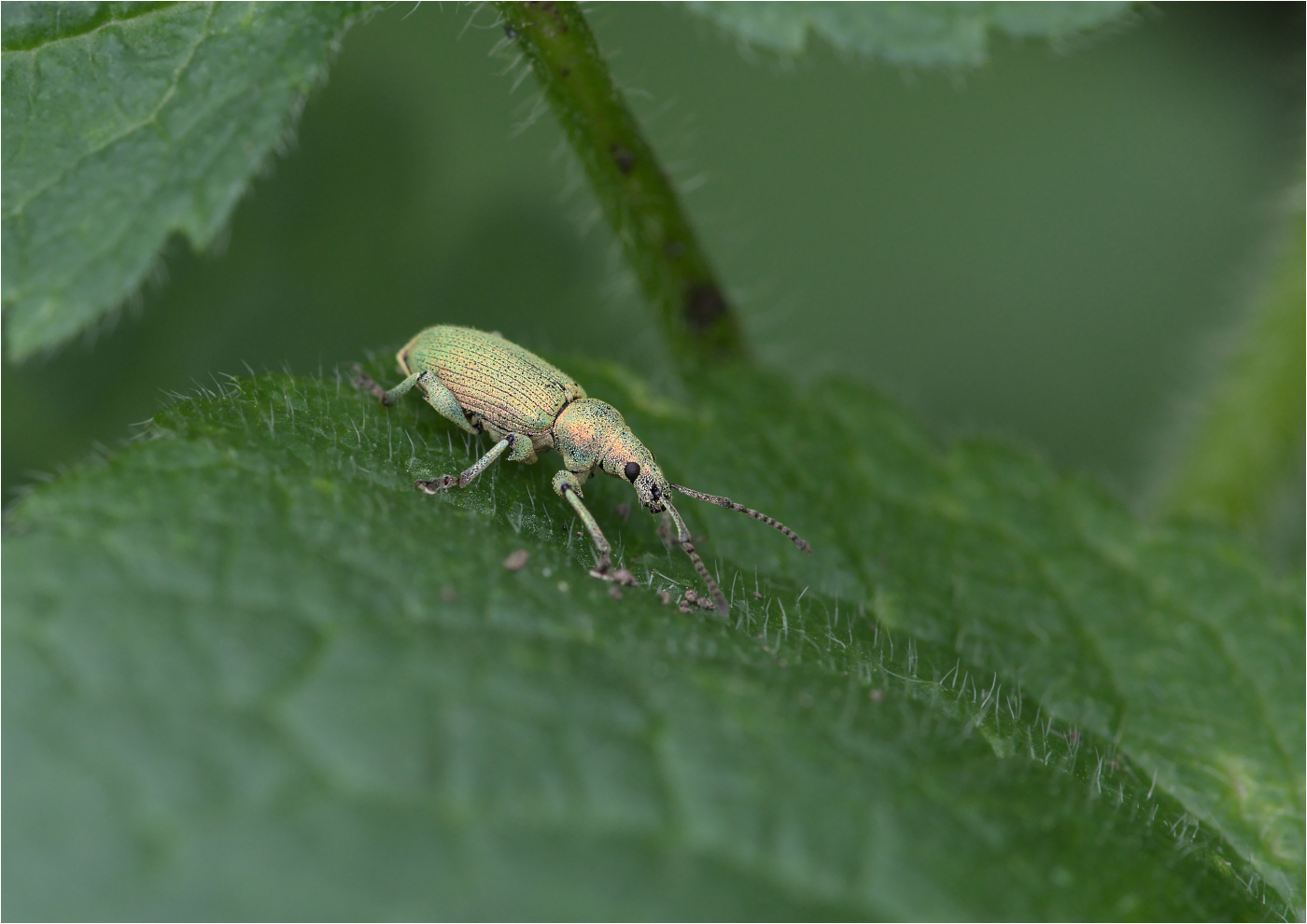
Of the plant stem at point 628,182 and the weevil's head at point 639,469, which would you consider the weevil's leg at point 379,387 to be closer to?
the weevil's head at point 639,469

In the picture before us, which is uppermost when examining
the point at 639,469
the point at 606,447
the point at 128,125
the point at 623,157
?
the point at 128,125

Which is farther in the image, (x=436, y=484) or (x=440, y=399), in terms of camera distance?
(x=440, y=399)

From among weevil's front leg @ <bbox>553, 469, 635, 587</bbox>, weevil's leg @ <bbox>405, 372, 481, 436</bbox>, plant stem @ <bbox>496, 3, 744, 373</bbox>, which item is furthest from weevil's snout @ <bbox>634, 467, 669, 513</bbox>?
plant stem @ <bbox>496, 3, 744, 373</bbox>

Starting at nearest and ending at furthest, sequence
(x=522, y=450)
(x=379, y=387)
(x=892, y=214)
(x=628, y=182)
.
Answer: (x=379, y=387) → (x=522, y=450) → (x=628, y=182) → (x=892, y=214)

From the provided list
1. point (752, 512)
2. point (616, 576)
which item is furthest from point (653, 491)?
point (616, 576)

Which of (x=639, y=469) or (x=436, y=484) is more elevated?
(x=436, y=484)

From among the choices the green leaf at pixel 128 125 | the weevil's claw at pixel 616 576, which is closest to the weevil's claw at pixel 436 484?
the weevil's claw at pixel 616 576

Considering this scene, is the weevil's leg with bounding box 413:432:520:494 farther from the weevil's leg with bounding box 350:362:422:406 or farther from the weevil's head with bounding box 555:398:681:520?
the weevil's leg with bounding box 350:362:422:406

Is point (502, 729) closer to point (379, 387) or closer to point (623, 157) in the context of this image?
point (379, 387)
